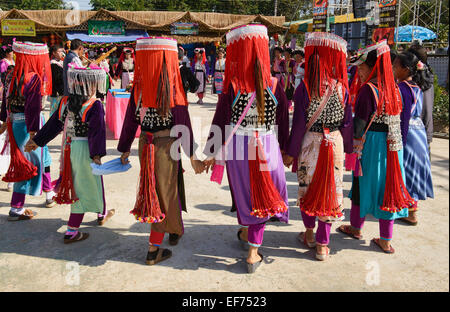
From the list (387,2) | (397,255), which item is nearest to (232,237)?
(397,255)

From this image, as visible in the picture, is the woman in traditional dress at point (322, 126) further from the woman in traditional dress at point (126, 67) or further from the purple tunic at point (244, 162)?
the woman in traditional dress at point (126, 67)

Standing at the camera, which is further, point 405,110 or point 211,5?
point 211,5

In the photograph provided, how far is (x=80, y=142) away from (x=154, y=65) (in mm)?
1114

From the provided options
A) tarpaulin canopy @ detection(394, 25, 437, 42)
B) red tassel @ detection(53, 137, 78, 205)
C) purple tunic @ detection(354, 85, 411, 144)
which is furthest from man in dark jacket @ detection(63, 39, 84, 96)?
tarpaulin canopy @ detection(394, 25, 437, 42)

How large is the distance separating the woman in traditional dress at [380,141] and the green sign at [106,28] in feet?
57.4

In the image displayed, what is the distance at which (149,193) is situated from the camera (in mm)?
3080

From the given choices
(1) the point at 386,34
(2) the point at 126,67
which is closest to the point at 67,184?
(2) the point at 126,67

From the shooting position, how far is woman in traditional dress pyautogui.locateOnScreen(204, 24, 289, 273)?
9.47 ft

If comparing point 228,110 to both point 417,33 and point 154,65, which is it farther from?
point 417,33

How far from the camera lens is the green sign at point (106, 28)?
18.3 metres

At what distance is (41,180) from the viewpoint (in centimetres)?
429

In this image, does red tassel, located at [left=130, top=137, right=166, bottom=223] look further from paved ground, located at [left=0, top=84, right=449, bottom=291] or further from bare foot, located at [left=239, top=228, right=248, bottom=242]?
bare foot, located at [left=239, top=228, right=248, bottom=242]

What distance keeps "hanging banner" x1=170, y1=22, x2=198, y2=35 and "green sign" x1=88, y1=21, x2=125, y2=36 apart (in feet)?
8.43
